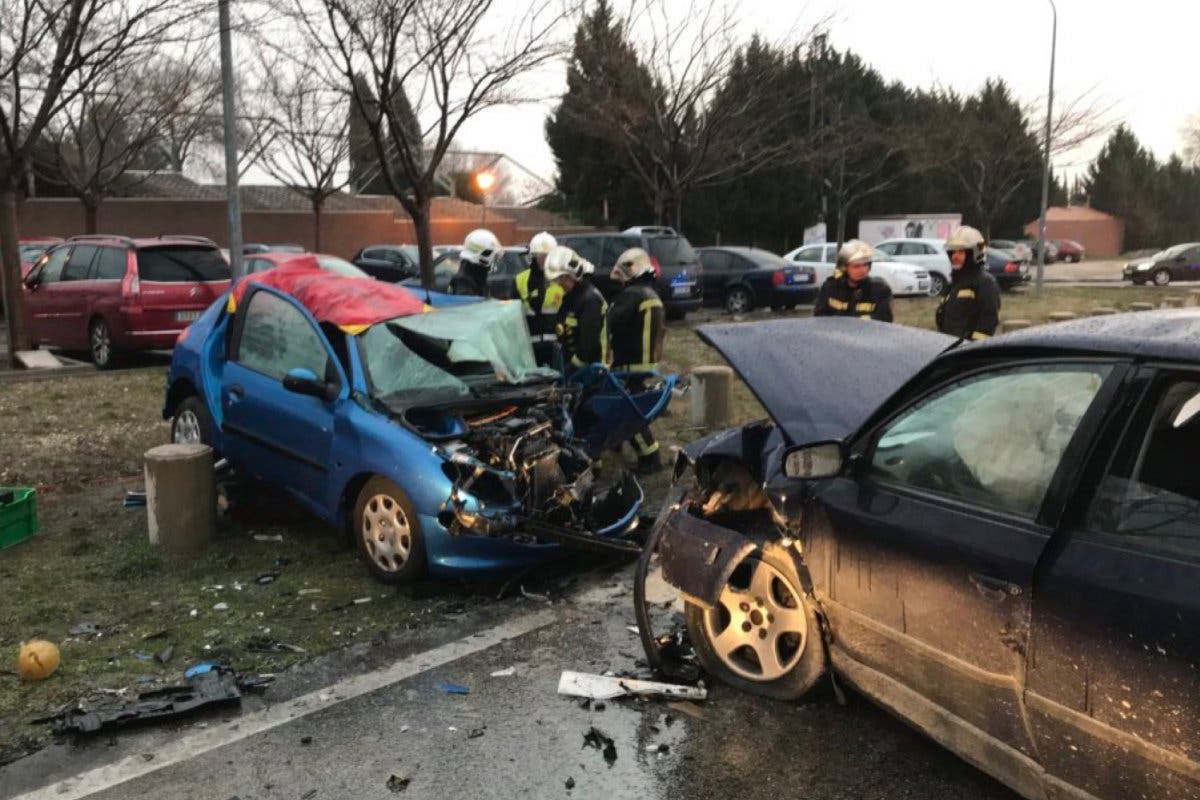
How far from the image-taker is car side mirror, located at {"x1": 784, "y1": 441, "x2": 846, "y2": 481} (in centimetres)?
313

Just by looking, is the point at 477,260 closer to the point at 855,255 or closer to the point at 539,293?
the point at 539,293

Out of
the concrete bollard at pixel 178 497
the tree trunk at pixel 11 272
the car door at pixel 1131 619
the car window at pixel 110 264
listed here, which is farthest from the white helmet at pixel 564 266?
the tree trunk at pixel 11 272

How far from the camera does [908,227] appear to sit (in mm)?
34219

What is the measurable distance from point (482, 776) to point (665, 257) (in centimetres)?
1471

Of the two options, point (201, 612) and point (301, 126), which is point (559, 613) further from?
point (301, 126)

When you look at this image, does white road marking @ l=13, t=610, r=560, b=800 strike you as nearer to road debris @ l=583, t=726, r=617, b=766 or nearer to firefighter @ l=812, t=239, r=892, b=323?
road debris @ l=583, t=726, r=617, b=766

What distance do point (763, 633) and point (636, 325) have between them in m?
3.70

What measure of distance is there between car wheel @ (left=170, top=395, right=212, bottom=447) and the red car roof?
72 centimetres

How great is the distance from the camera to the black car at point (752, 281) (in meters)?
19.2

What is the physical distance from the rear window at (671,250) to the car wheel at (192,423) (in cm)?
1147

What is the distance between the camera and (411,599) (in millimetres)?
4785

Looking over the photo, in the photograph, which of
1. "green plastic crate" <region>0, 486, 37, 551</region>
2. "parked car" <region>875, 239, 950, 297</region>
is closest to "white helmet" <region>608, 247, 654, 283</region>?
"green plastic crate" <region>0, 486, 37, 551</region>

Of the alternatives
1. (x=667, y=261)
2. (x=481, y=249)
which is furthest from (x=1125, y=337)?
(x=667, y=261)

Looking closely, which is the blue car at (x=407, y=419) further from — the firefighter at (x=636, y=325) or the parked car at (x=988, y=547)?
the parked car at (x=988, y=547)
